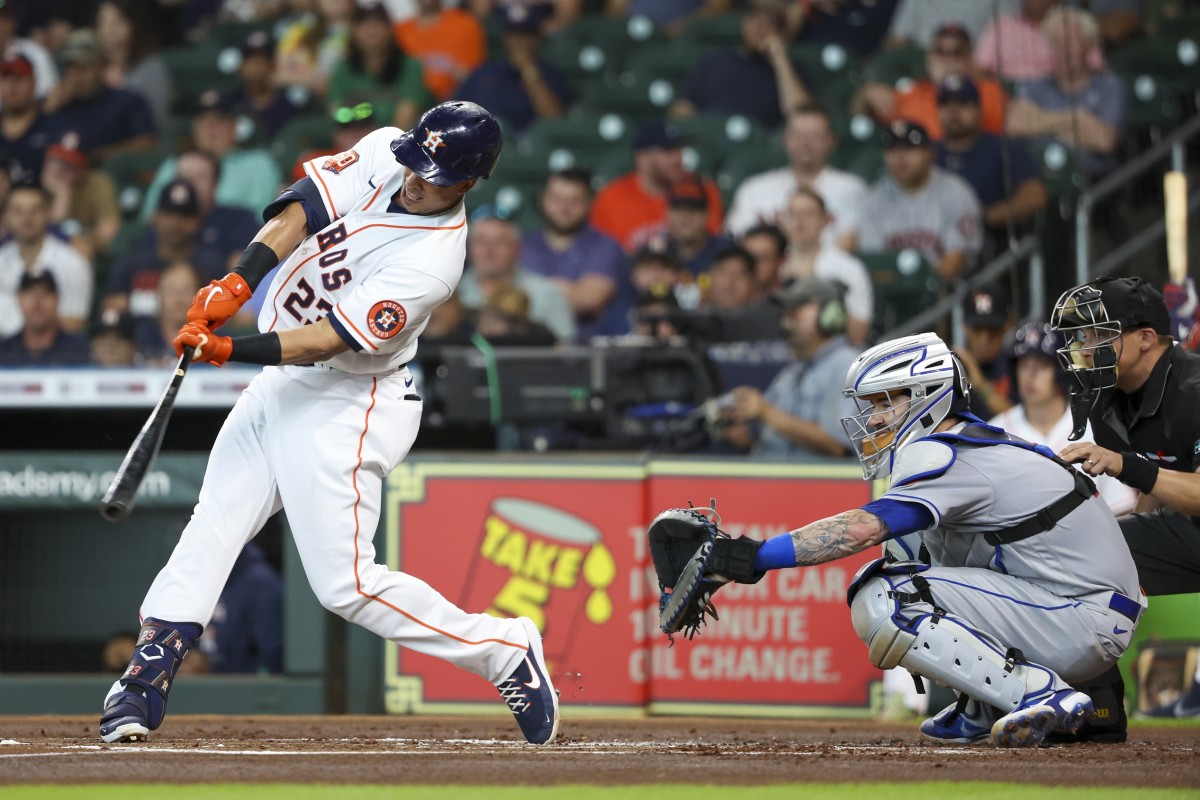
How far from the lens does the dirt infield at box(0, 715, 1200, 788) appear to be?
12.6ft

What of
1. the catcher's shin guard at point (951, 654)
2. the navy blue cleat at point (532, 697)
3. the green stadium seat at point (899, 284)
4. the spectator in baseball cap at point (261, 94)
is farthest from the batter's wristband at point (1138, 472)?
the spectator in baseball cap at point (261, 94)

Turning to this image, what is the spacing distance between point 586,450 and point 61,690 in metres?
2.54

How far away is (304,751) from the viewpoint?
176 inches

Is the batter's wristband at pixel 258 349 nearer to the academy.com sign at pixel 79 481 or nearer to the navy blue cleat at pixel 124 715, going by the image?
the navy blue cleat at pixel 124 715

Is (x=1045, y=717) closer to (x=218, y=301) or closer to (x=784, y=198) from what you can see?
(x=218, y=301)

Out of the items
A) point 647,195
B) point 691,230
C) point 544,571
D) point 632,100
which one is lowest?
point 544,571

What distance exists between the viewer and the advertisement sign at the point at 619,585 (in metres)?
6.86

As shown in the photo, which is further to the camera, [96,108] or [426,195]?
[96,108]

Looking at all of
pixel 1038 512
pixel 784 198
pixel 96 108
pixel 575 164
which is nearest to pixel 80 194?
pixel 96 108

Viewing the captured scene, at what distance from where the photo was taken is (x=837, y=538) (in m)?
4.34

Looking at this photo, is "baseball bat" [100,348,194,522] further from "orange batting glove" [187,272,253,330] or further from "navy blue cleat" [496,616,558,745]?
"navy blue cleat" [496,616,558,745]

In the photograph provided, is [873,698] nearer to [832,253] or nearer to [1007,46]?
[832,253]

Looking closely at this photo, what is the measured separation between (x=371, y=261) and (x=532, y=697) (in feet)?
4.36

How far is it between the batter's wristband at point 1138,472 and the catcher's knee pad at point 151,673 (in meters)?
2.72
